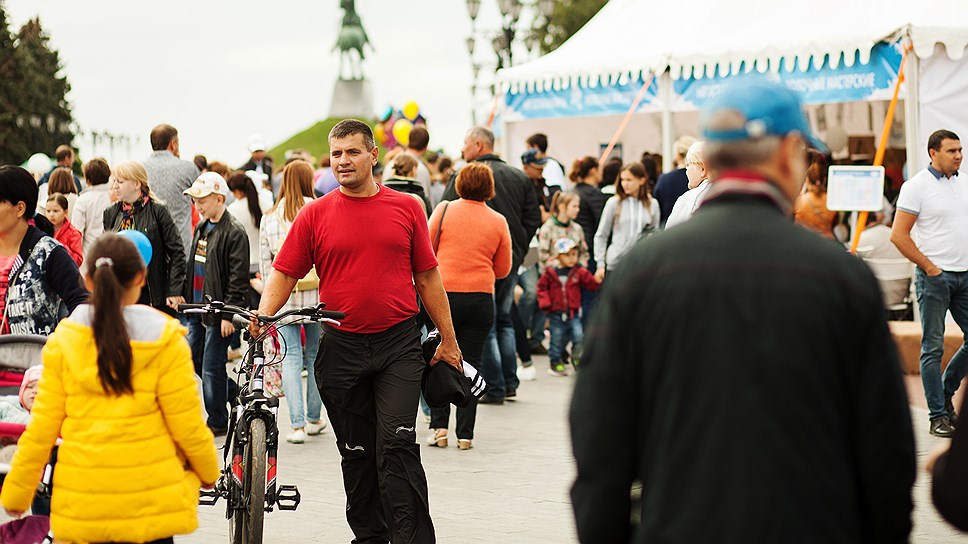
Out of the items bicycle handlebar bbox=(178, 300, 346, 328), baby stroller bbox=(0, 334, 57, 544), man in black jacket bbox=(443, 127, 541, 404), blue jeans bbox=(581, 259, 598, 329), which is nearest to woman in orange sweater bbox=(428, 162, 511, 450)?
man in black jacket bbox=(443, 127, 541, 404)

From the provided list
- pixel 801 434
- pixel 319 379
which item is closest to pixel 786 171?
pixel 801 434

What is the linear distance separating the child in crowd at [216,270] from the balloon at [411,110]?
20.0 m

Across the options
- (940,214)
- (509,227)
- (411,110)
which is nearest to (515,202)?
(509,227)

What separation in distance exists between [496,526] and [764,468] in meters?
4.62

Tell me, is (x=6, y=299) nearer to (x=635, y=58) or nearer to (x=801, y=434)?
(x=801, y=434)

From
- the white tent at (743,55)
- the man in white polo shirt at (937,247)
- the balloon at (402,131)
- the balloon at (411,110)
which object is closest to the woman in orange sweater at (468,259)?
the man in white polo shirt at (937,247)

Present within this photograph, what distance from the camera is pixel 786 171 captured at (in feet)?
9.25

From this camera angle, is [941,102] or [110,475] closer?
[110,475]

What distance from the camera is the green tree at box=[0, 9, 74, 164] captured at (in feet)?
149

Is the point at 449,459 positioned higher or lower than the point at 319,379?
lower

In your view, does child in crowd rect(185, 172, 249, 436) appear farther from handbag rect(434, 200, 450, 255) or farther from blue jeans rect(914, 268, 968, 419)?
blue jeans rect(914, 268, 968, 419)

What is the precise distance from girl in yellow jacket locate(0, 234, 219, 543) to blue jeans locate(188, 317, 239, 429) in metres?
5.59

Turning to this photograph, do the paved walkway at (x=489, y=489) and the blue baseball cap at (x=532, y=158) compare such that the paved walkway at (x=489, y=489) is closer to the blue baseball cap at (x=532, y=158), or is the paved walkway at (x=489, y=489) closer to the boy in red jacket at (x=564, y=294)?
Result: the boy in red jacket at (x=564, y=294)

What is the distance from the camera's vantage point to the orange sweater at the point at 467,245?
9.66 meters
